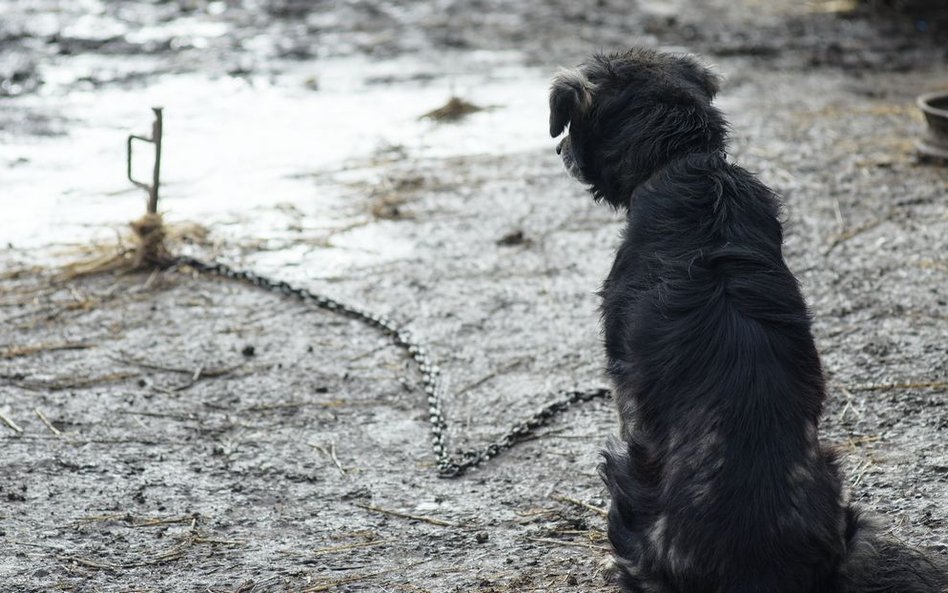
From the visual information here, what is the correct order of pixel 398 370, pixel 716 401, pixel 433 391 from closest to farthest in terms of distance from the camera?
pixel 716 401, pixel 433 391, pixel 398 370

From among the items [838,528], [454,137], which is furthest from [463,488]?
[454,137]

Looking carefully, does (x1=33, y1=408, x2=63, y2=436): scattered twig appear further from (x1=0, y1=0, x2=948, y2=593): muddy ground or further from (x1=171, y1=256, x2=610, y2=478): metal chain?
(x1=171, y1=256, x2=610, y2=478): metal chain

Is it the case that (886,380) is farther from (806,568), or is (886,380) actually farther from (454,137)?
(454,137)

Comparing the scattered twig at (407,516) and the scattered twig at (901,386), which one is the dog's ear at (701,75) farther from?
the scattered twig at (407,516)

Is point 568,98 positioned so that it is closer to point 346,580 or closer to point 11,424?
point 346,580

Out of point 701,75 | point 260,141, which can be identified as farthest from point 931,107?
point 260,141

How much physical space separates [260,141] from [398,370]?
5.01 m

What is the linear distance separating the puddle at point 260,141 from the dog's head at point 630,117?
3315 mm

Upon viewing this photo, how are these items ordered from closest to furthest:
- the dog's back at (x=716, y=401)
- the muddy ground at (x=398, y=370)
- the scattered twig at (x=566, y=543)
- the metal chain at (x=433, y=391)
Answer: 1. the dog's back at (x=716, y=401)
2. the scattered twig at (x=566, y=543)
3. the muddy ground at (x=398, y=370)
4. the metal chain at (x=433, y=391)

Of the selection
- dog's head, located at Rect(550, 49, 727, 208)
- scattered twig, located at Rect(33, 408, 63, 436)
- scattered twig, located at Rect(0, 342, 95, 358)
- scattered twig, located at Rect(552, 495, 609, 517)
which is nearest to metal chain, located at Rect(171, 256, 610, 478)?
scattered twig, located at Rect(552, 495, 609, 517)

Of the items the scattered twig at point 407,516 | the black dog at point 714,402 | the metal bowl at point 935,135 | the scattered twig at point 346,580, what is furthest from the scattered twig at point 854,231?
the scattered twig at point 346,580

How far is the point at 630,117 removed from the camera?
493 centimetres

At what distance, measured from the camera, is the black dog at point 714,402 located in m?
3.65

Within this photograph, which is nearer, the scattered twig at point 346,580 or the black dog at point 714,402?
the black dog at point 714,402
